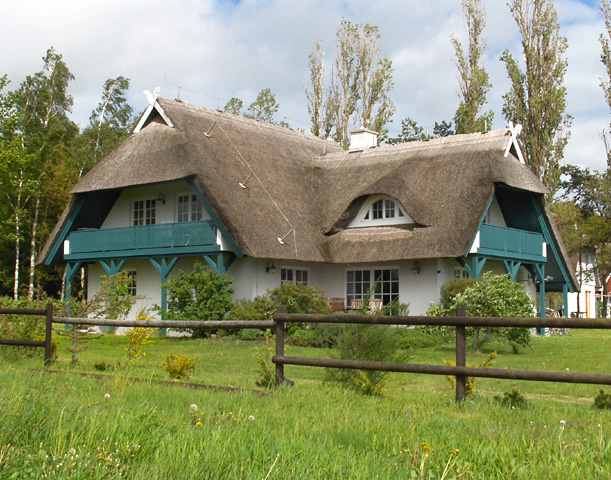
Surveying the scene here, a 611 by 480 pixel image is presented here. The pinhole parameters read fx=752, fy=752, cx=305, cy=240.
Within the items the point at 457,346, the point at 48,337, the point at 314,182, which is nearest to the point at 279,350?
the point at 457,346

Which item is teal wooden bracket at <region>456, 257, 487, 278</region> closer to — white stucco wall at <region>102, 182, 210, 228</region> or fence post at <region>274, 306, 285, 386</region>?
white stucco wall at <region>102, 182, 210, 228</region>

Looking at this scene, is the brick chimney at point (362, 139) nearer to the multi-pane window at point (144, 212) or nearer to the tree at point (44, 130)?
the multi-pane window at point (144, 212)

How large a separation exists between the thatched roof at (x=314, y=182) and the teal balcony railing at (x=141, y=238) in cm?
131

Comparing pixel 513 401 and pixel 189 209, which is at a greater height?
pixel 189 209

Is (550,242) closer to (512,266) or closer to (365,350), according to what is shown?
(512,266)

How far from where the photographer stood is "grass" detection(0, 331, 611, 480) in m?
4.41

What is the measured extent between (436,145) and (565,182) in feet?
132

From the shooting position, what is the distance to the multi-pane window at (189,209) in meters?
24.5

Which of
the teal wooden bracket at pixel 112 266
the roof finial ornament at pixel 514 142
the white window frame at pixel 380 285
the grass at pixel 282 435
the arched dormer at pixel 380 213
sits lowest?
the grass at pixel 282 435

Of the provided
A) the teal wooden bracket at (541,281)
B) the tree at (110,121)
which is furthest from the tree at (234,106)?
the teal wooden bracket at (541,281)

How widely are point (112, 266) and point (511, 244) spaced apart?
520 inches

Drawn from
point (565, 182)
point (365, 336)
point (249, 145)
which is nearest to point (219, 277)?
point (249, 145)

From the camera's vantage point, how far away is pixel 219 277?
2159 centimetres

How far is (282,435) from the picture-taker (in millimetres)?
5254
